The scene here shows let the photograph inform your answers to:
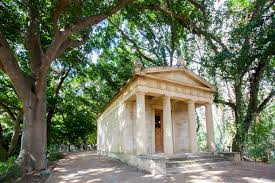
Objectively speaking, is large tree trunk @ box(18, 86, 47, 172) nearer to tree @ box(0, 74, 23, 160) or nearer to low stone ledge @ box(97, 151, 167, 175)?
low stone ledge @ box(97, 151, 167, 175)

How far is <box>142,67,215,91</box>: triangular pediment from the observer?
12805 millimetres

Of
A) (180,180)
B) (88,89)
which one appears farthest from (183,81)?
(88,89)

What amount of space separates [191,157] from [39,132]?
7685 millimetres

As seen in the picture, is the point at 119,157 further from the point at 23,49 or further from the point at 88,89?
the point at 88,89

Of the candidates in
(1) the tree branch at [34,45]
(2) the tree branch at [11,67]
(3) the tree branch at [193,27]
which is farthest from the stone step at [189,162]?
(3) the tree branch at [193,27]

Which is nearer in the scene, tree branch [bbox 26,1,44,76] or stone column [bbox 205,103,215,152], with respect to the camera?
tree branch [bbox 26,1,44,76]

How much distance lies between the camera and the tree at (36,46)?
34.8 ft

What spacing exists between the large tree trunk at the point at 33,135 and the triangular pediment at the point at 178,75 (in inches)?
220

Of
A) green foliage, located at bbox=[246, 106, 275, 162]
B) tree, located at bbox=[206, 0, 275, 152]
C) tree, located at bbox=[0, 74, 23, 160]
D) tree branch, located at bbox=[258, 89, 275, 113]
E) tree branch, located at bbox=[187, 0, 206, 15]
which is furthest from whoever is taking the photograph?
tree, located at bbox=[0, 74, 23, 160]

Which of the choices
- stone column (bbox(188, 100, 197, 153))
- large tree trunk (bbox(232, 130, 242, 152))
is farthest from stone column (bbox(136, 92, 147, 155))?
large tree trunk (bbox(232, 130, 242, 152))

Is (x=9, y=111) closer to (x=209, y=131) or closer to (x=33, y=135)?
(x=33, y=135)

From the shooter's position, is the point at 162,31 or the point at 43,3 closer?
the point at 43,3

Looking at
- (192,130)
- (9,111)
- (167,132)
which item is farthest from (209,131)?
(9,111)

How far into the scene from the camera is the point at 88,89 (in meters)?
29.9
